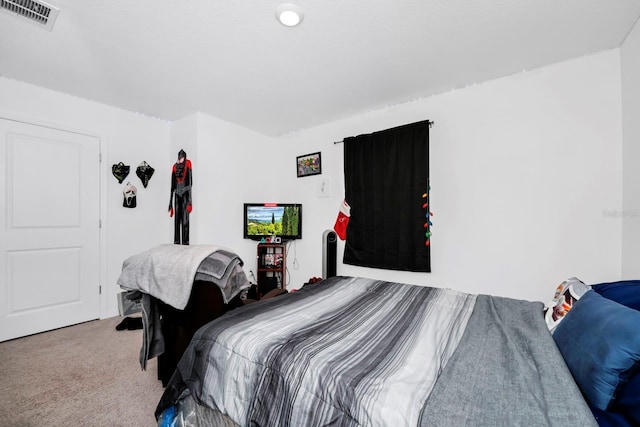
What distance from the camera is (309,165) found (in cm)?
376

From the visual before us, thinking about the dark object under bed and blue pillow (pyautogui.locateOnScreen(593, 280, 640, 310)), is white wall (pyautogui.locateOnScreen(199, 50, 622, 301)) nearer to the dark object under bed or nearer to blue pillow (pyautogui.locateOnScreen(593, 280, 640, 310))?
blue pillow (pyautogui.locateOnScreen(593, 280, 640, 310))

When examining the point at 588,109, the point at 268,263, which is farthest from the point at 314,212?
the point at 588,109

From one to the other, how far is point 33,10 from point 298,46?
1708 mm

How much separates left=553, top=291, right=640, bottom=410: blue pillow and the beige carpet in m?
2.14

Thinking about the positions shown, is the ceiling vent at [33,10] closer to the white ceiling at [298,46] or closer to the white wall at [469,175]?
the white ceiling at [298,46]

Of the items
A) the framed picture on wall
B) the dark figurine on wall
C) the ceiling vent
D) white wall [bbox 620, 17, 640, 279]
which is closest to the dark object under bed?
the dark figurine on wall

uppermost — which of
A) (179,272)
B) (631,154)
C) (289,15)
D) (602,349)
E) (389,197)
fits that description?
(289,15)

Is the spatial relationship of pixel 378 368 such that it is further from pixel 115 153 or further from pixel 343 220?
pixel 115 153

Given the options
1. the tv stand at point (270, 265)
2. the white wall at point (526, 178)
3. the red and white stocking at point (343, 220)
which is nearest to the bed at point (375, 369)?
the white wall at point (526, 178)

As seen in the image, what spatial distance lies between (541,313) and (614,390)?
768 millimetres

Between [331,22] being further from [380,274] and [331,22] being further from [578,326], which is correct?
[380,274]

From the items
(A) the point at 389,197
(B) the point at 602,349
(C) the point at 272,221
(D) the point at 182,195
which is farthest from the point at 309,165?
(B) the point at 602,349

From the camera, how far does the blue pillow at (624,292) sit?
112 cm

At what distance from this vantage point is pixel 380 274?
10.2 feet
